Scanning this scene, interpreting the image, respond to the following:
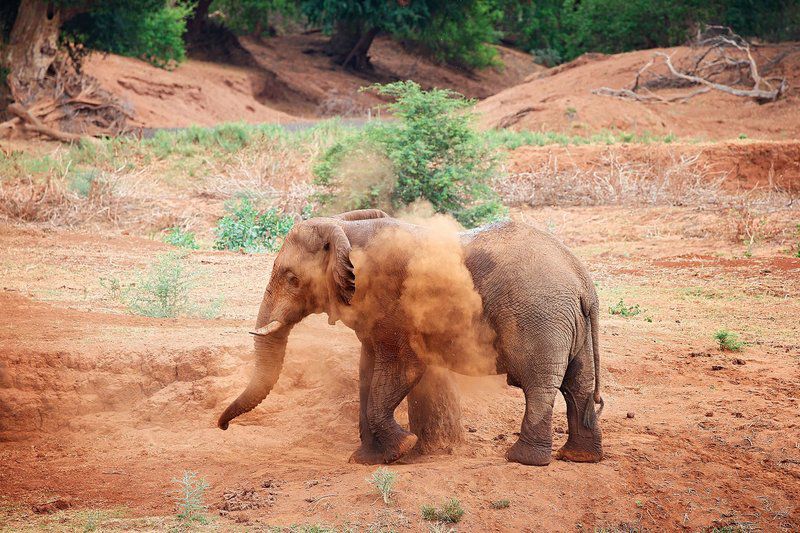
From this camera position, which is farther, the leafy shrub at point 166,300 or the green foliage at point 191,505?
the leafy shrub at point 166,300

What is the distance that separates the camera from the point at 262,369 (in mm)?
6246

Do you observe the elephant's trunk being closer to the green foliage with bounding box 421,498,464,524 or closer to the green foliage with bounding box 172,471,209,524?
the green foliage with bounding box 172,471,209,524

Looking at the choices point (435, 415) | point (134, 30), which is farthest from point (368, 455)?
point (134, 30)

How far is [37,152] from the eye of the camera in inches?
771

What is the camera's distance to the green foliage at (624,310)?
10225 millimetres

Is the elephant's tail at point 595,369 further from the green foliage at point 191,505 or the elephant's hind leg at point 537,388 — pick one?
the green foliage at point 191,505

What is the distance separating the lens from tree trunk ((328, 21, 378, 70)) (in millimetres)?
38625

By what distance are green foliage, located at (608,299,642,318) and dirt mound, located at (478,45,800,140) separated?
40.5ft

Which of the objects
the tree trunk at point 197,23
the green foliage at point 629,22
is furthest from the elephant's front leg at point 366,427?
the tree trunk at point 197,23

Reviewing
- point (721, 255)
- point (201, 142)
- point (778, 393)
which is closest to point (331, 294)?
point (778, 393)

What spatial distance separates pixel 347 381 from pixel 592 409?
2.00 metres

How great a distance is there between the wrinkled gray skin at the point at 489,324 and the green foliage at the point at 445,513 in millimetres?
834

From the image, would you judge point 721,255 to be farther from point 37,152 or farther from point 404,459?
point 37,152

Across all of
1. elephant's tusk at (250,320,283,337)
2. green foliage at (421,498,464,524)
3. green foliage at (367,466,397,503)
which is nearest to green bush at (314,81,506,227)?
elephant's tusk at (250,320,283,337)
